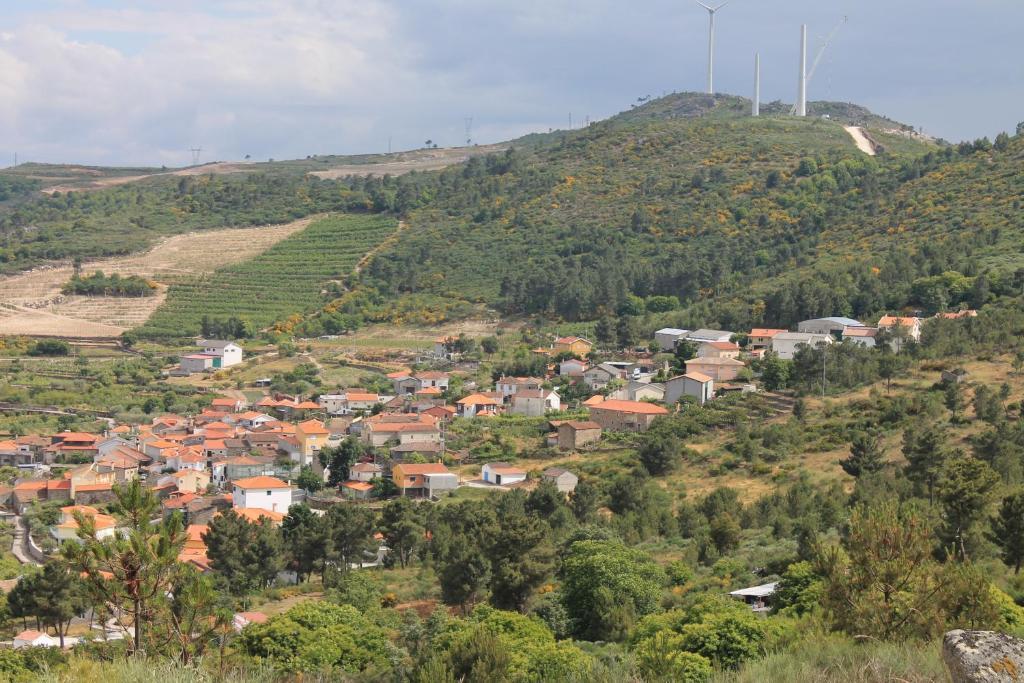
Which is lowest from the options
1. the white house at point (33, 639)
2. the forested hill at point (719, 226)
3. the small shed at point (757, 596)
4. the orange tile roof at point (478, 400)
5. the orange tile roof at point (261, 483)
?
the white house at point (33, 639)

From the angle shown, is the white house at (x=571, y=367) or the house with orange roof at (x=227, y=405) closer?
the house with orange roof at (x=227, y=405)

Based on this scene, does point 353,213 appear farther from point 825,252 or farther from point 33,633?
point 33,633

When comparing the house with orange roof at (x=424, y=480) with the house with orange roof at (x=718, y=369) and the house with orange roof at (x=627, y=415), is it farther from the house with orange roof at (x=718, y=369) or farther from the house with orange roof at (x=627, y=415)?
the house with orange roof at (x=718, y=369)

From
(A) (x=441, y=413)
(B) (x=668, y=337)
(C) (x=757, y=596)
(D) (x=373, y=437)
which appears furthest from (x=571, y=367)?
(C) (x=757, y=596)

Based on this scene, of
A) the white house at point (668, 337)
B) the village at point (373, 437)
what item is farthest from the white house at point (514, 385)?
the white house at point (668, 337)

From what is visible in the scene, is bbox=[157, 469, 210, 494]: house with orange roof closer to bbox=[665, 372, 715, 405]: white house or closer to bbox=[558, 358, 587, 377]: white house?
bbox=[558, 358, 587, 377]: white house

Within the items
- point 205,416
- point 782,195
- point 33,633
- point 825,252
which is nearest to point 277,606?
point 33,633

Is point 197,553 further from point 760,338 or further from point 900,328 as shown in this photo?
point 760,338
